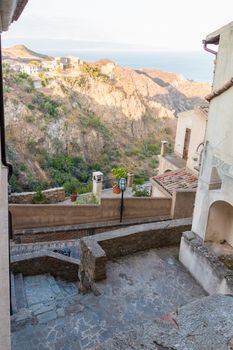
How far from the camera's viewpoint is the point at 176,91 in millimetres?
64250

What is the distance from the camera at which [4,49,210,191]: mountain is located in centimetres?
2548

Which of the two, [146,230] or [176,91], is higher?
[176,91]

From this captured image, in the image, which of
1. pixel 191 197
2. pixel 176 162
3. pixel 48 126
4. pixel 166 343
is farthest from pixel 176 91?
pixel 166 343

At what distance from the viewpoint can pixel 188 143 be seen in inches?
656

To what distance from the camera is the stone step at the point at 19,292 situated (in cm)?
776

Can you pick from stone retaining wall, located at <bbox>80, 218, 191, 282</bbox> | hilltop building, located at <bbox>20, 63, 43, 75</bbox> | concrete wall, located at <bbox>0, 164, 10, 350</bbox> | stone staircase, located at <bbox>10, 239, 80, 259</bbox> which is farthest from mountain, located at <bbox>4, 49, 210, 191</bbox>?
concrete wall, located at <bbox>0, 164, 10, 350</bbox>

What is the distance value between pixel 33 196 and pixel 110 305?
29.2 feet

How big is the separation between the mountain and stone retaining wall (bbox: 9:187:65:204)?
5.09 meters

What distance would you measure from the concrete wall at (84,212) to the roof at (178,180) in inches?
41.6

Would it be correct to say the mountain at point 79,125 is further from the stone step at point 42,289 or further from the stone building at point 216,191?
the stone building at point 216,191

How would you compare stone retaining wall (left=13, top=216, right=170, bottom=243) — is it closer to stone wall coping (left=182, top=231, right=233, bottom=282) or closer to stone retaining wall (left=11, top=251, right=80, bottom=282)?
stone retaining wall (left=11, top=251, right=80, bottom=282)

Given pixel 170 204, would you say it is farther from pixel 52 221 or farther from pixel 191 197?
pixel 52 221

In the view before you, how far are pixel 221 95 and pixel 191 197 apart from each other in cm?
719

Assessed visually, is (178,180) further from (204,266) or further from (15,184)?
(15,184)
